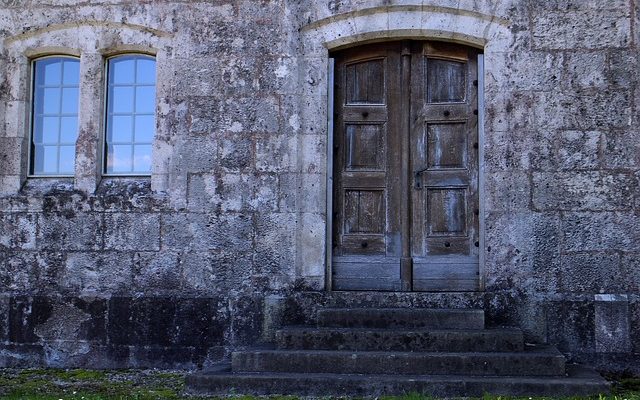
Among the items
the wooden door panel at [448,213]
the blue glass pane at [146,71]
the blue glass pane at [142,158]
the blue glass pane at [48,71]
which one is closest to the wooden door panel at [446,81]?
the wooden door panel at [448,213]

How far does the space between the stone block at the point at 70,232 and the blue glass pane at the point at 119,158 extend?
54 centimetres

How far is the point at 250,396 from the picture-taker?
525 centimetres

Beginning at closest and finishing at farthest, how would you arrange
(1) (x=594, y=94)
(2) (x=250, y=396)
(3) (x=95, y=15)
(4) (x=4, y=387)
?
1. (2) (x=250, y=396)
2. (4) (x=4, y=387)
3. (1) (x=594, y=94)
4. (3) (x=95, y=15)

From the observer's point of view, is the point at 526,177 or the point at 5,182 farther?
the point at 5,182

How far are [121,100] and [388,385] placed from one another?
12.6ft

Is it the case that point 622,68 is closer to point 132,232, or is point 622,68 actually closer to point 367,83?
point 367,83

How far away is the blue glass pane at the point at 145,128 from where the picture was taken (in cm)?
712

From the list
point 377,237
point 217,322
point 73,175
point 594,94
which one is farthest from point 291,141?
point 594,94

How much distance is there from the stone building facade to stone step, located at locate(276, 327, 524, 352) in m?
0.58

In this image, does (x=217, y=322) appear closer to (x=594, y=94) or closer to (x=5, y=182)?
(x=5, y=182)

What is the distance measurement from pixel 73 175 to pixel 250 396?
3109 millimetres

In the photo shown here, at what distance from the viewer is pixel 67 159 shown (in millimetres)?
7227

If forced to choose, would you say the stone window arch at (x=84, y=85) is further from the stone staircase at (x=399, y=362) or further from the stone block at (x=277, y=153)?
the stone staircase at (x=399, y=362)

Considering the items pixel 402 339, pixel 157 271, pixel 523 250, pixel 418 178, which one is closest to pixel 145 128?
pixel 157 271
